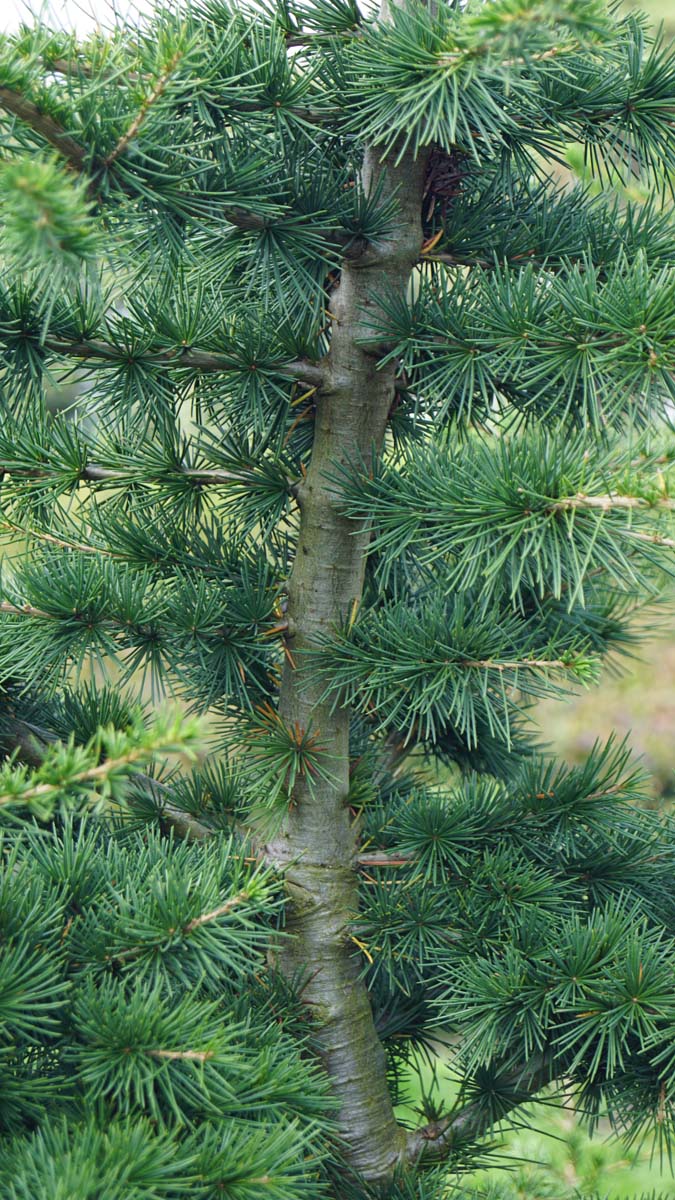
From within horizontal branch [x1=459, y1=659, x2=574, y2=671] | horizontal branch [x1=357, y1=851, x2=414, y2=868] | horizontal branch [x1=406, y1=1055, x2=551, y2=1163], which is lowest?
horizontal branch [x1=406, y1=1055, x2=551, y2=1163]

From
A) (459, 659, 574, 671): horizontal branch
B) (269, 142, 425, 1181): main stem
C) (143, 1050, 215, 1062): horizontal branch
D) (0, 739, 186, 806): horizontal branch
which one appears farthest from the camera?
(269, 142, 425, 1181): main stem

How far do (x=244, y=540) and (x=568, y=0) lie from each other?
471 millimetres

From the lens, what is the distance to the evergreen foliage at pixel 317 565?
540 mm

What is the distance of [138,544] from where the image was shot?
771mm

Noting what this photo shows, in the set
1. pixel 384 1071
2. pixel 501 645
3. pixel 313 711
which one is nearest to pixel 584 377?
pixel 501 645

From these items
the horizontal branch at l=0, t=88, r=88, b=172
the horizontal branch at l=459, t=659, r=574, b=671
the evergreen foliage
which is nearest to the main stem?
the evergreen foliage

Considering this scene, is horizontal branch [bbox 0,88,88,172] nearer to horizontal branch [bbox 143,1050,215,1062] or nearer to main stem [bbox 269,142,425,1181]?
main stem [bbox 269,142,425,1181]

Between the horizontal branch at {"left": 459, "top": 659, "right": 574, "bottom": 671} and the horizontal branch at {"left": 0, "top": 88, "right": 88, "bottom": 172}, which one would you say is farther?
the horizontal branch at {"left": 459, "top": 659, "right": 574, "bottom": 671}

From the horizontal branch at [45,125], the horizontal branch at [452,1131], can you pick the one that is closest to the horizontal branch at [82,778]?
the horizontal branch at [45,125]

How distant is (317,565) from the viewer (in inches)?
30.5

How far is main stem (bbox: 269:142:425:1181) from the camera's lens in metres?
0.75

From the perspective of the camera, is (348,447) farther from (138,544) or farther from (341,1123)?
(341,1123)

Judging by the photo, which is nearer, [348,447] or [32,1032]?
[32,1032]

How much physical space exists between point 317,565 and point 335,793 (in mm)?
168
